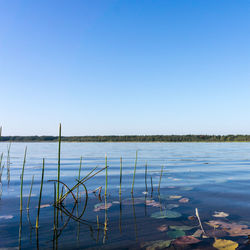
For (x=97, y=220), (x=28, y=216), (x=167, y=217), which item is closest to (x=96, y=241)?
(x=97, y=220)

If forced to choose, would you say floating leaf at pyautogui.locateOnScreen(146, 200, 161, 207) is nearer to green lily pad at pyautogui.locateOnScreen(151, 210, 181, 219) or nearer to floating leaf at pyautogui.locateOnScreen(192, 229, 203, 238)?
green lily pad at pyautogui.locateOnScreen(151, 210, 181, 219)

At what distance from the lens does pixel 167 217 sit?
13.0 feet

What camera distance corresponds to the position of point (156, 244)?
9.50ft

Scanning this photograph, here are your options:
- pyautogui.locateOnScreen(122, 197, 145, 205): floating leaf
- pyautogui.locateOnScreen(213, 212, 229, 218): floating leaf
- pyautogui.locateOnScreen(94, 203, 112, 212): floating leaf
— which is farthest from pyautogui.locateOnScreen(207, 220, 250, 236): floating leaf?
pyautogui.locateOnScreen(94, 203, 112, 212): floating leaf

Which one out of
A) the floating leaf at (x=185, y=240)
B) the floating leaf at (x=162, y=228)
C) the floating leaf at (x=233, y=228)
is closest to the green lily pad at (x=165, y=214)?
the floating leaf at (x=162, y=228)

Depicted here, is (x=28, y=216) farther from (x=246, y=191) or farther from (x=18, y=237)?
(x=246, y=191)

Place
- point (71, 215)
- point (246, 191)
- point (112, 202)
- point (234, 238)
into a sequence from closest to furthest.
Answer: point (234, 238) → point (71, 215) → point (112, 202) → point (246, 191)

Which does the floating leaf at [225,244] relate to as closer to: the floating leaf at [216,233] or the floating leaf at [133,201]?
the floating leaf at [216,233]

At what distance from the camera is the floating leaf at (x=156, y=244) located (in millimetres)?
2814

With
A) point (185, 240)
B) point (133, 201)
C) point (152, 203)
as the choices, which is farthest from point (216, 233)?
point (133, 201)

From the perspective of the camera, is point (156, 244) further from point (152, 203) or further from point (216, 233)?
point (152, 203)

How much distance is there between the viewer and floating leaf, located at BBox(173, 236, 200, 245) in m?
2.91

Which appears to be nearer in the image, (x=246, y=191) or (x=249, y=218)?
(x=249, y=218)

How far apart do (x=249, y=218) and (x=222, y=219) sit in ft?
1.62
